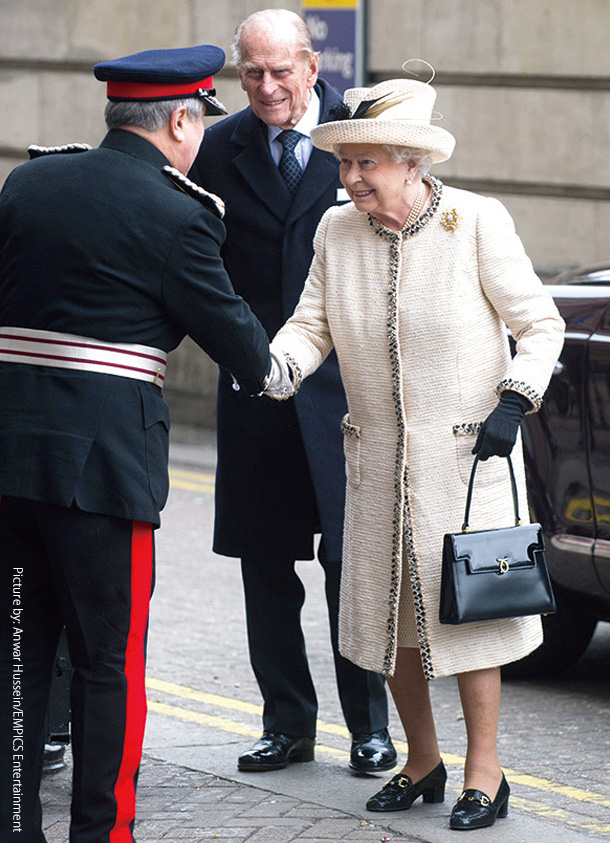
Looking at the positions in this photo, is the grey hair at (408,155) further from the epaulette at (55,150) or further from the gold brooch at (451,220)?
the epaulette at (55,150)

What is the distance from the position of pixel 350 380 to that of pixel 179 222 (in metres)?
0.99

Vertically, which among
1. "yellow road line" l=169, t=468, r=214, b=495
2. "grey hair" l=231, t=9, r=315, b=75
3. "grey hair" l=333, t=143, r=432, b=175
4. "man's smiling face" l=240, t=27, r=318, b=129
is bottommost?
"yellow road line" l=169, t=468, r=214, b=495

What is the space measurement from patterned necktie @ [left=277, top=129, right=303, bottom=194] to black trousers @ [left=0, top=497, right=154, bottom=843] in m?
1.54

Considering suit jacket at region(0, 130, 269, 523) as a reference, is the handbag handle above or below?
below

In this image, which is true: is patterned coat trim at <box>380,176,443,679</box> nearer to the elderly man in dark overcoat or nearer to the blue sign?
the elderly man in dark overcoat

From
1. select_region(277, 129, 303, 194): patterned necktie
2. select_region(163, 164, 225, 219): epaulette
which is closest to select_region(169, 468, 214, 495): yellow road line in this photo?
select_region(277, 129, 303, 194): patterned necktie

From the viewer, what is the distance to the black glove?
383 centimetres

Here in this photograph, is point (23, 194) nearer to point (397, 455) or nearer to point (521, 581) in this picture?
point (397, 455)

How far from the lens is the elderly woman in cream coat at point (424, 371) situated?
3.99m

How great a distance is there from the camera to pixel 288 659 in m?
4.74

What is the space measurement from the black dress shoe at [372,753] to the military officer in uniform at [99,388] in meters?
1.21

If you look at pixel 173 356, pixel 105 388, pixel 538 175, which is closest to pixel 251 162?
pixel 105 388

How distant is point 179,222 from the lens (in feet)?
10.9

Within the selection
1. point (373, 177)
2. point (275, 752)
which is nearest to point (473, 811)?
point (275, 752)
